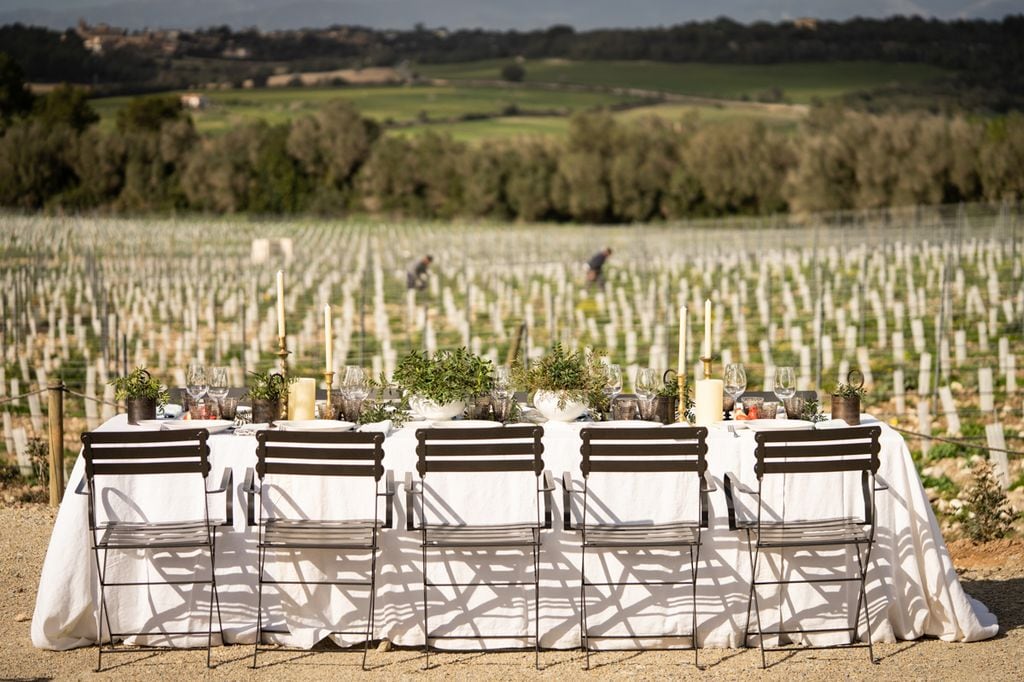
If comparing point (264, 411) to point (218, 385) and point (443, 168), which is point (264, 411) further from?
point (443, 168)

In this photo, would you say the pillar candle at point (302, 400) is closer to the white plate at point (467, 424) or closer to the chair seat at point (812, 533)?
the white plate at point (467, 424)

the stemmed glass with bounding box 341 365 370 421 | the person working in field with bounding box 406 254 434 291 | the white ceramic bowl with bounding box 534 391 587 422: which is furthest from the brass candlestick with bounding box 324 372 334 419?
the person working in field with bounding box 406 254 434 291

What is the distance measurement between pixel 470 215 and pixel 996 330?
52544 mm

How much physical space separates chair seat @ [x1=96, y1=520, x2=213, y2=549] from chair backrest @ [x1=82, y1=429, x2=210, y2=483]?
224mm

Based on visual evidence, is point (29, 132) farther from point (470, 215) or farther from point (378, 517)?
point (378, 517)

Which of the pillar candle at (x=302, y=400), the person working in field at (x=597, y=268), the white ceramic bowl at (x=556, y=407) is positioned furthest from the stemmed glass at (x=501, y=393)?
the person working in field at (x=597, y=268)

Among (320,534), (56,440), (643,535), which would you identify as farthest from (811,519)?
(56,440)

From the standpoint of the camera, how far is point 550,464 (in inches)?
191

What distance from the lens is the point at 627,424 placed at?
197 inches

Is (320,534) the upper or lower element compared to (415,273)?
upper

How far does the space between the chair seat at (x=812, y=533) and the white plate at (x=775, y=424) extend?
0.36m

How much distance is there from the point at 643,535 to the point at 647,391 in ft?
2.50

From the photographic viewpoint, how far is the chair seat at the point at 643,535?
4.61 m

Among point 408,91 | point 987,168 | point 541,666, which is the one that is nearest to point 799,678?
point 541,666
